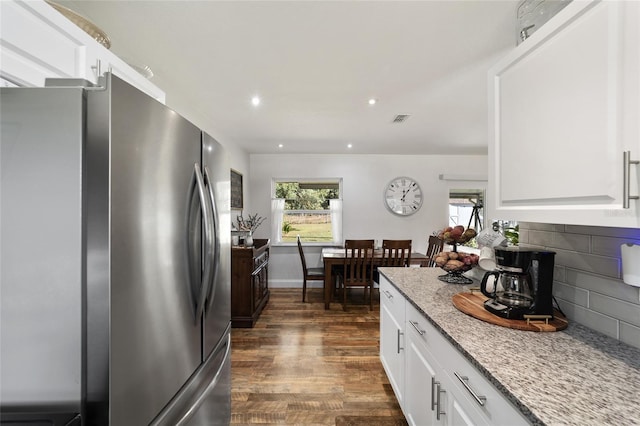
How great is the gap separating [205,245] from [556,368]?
125 cm

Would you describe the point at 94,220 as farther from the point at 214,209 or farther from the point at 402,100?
the point at 402,100

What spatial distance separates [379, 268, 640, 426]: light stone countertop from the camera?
656mm

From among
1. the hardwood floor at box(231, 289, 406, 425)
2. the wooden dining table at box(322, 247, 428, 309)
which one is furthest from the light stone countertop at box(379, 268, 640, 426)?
the wooden dining table at box(322, 247, 428, 309)

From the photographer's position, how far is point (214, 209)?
1114 mm

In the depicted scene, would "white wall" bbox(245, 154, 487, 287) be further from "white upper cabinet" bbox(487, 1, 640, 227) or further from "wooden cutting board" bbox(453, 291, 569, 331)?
"white upper cabinet" bbox(487, 1, 640, 227)

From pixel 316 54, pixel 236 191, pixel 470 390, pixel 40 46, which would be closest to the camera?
pixel 40 46

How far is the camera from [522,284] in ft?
4.08

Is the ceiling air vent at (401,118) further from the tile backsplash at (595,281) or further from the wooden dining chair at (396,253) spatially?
the tile backsplash at (595,281)

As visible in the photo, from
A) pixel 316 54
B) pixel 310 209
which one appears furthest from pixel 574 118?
pixel 310 209

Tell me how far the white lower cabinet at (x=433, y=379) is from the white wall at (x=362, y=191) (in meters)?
3.03

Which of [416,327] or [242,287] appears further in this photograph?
[242,287]

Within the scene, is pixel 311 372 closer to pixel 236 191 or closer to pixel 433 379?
pixel 433 379

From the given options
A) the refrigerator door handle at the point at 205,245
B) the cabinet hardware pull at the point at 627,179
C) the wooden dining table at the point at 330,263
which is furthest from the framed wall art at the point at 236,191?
the cabinet hardware pull at the point at 627,179

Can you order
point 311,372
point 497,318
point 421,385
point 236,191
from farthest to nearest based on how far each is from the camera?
point 236,191, point 311,372, point 421,385, point 497,318
